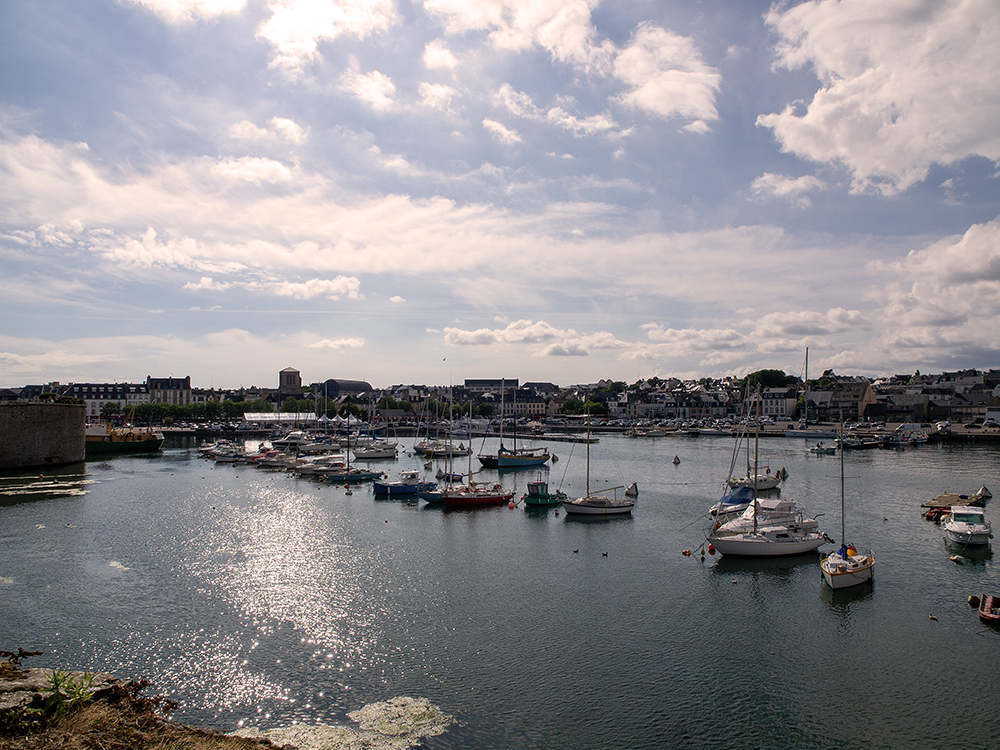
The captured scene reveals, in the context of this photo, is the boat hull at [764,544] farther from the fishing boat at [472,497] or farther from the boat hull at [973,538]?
the fishing boat at [472,497]

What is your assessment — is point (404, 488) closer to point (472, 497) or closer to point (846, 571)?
point (472, 497)

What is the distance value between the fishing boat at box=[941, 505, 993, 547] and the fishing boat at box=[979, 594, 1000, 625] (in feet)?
42.1

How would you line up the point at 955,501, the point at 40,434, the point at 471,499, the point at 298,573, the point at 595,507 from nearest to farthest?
1. the point at 298,573
2. the point at 595,507
3. the point at 955,501
4. the point at 471,499
5. the point at 40,434

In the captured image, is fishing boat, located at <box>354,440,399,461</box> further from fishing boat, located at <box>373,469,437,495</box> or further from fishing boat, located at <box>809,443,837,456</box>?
fishing boat, located at <box>809,443,837,456</box>

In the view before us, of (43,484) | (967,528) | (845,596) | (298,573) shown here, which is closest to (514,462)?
(43,484)

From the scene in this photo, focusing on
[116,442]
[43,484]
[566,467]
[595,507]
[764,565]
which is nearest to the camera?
[764,565]

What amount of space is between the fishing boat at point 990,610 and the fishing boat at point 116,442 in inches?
4527

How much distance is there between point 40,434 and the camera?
255 ft

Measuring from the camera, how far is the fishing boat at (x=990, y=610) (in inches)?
1035

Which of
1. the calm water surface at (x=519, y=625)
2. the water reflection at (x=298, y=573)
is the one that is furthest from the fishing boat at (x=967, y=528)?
the water reflection at (x=298, y=573)

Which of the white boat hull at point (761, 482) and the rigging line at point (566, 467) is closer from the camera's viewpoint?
the white boat hull at point (761, 482)

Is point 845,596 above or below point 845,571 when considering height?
below

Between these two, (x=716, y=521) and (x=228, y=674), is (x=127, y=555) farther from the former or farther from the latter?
(x=716, y=521)

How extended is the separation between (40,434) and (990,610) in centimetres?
9471
